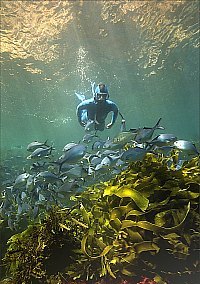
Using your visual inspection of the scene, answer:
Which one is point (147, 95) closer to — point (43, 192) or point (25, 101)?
point (25, 101)

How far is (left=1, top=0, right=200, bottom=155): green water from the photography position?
15.7m

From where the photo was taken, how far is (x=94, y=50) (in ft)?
68.1

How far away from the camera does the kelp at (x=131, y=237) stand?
248cm

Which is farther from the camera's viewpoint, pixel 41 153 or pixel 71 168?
pixel 41 153

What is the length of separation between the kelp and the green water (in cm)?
1445

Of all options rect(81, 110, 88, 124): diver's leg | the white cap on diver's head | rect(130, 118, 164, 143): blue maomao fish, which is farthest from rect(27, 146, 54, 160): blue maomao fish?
Result: rect(81, 110, 88, 124): diver's leg

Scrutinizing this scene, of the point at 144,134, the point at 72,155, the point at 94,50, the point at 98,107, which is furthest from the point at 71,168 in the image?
the point at 94,50

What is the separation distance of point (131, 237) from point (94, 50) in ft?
66.1

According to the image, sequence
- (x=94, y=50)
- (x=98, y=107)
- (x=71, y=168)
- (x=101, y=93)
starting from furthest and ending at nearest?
(x=94, y=50)
(x=98, y=107)
(x=101, y=93)
(x=71, y=168)

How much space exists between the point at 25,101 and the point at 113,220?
32.8 m

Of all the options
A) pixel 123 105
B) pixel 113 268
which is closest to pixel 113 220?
pixel 113 268

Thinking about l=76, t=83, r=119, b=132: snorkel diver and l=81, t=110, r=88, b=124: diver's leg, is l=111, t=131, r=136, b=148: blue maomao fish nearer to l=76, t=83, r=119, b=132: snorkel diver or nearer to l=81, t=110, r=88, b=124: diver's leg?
l=76, t=83, r=119, b=132: snorkel diver

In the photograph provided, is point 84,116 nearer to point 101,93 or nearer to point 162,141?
point 101,93

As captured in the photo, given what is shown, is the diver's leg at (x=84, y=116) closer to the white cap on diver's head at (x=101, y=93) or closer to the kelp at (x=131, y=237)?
the white cap on diver's head at (x=101, y=93)
